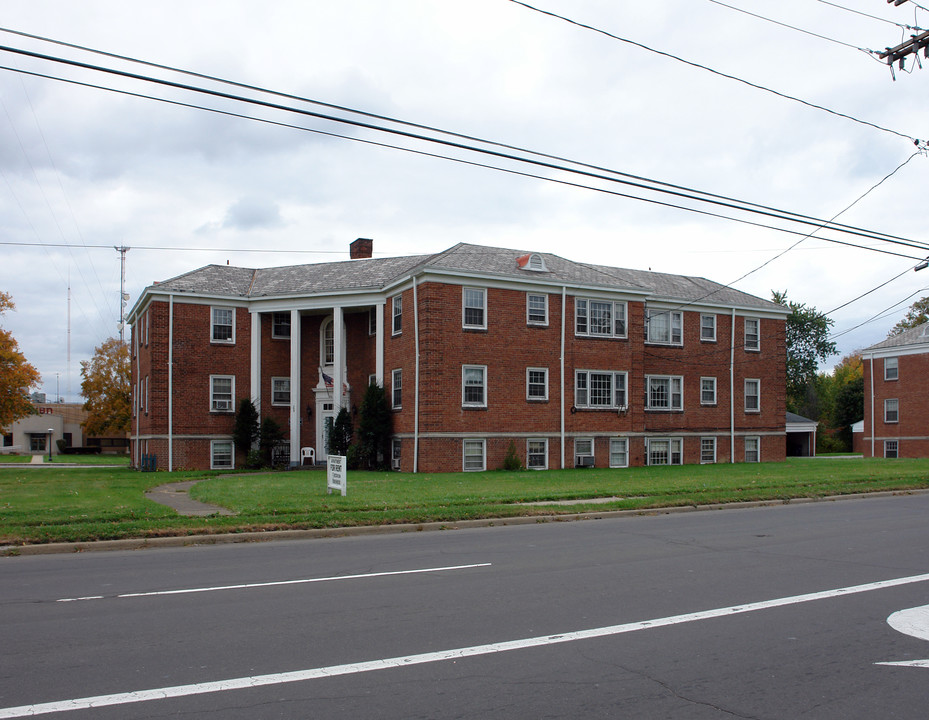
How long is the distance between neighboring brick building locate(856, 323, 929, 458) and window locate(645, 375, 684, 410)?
22152mm

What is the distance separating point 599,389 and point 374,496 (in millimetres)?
17053

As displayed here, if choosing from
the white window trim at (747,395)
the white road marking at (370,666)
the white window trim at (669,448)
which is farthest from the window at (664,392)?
the white road marking at (370,666)

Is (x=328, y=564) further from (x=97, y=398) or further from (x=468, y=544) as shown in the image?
(x=97, y=398)

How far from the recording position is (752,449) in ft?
129

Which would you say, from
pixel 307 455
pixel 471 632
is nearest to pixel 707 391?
pixel 307 455

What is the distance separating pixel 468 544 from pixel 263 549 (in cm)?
319

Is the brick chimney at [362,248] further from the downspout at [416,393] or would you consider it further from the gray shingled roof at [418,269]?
the downspout at [416,393]

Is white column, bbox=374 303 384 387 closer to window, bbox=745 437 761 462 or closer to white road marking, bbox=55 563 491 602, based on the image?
window, bbox=745 437 761 462

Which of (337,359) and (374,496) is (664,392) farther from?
(374,496)

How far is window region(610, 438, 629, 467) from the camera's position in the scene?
109 feet

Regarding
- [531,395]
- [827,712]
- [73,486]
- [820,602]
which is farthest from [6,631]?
[531,395]

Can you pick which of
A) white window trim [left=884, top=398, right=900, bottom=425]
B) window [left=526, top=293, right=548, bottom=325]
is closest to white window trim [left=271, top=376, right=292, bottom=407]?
window [left=526, top=293, right=548, bottom=325]

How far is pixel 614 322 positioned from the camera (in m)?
33.4

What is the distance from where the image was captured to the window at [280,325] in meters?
35.5
